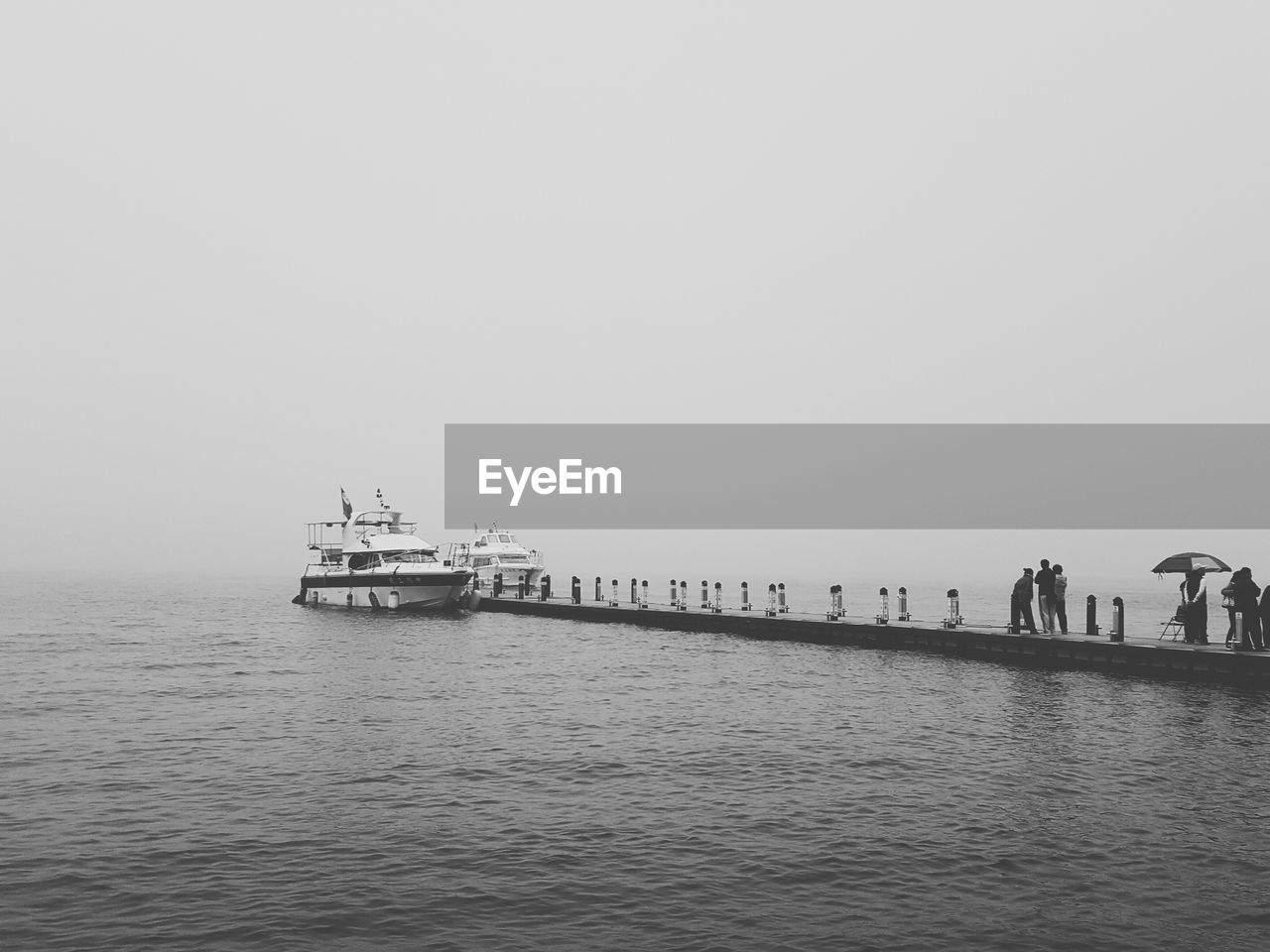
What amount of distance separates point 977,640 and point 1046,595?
2.94m

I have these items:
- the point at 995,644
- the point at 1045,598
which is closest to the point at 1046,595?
the point at 1045,598

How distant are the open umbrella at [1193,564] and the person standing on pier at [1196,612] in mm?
340

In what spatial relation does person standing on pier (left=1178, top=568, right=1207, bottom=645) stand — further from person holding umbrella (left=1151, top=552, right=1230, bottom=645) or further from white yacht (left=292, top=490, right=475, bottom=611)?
white yacht (left=292, top=490, right=475, bottom=611)

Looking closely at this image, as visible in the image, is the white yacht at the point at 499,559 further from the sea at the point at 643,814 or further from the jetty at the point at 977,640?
the sea at the point at 643,814

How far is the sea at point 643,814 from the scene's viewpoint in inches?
426

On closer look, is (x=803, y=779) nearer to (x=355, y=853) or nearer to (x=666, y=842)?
(x=666, y=842)

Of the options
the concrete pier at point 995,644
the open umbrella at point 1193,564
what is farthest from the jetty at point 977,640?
the open umbrella at point 1193,564

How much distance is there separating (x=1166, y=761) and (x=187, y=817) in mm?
18449

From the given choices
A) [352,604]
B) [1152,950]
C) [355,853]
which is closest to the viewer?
[1152,950]

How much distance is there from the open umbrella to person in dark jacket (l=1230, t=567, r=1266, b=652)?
4.84 ft

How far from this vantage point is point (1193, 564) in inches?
1112

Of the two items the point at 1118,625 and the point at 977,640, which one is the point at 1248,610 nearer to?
the point at 1118,625

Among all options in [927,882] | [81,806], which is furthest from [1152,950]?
[81,806]

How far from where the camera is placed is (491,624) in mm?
56312
